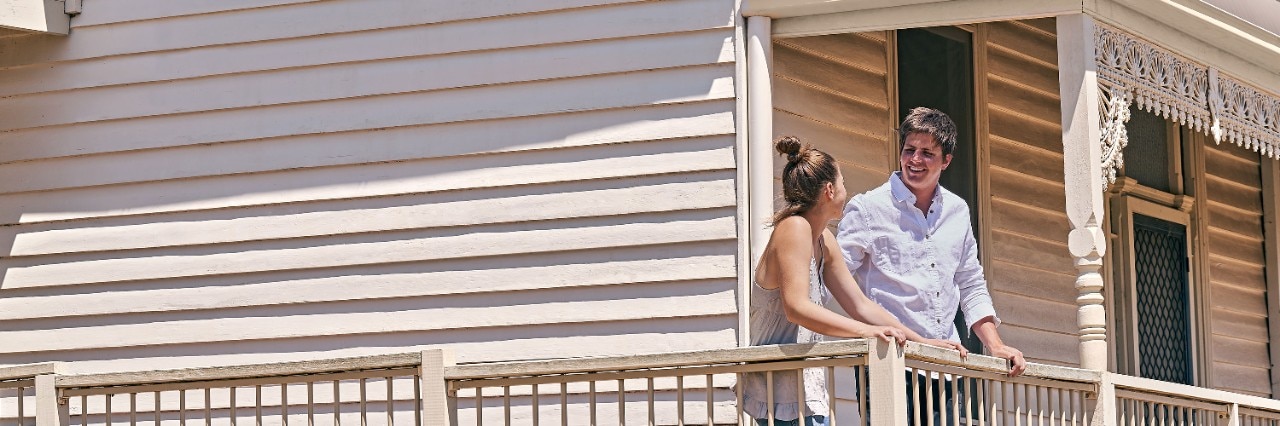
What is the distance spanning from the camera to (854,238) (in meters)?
7.30

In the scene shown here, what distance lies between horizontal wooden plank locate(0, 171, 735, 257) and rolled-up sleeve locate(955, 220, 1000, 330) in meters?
1.29

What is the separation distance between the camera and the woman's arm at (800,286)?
6.04 m

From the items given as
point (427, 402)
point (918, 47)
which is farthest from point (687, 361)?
point (918, 47)

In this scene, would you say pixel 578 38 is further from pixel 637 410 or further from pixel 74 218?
pixel 74 218

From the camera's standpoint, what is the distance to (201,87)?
9.48m

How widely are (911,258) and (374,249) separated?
2910 mm

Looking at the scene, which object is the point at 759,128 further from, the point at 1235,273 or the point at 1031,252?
the point at 1235,273

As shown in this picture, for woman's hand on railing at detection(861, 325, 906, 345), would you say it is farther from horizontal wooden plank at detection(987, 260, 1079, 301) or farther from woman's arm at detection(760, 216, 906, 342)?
horizontal wooden plank at detection(987, 260, 1079, 301)

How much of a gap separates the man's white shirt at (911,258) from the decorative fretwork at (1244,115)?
6.83 feet

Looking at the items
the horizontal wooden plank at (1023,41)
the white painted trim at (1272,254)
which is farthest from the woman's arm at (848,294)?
the white painted trim at (1272,254)

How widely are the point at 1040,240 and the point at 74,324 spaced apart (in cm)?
512

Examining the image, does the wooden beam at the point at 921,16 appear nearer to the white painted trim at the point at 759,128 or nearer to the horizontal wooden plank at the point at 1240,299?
the white painted trim at the point at 759,128

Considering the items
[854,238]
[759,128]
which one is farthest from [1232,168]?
[854,238]

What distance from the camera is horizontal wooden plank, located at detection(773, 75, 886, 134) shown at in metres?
8.63
